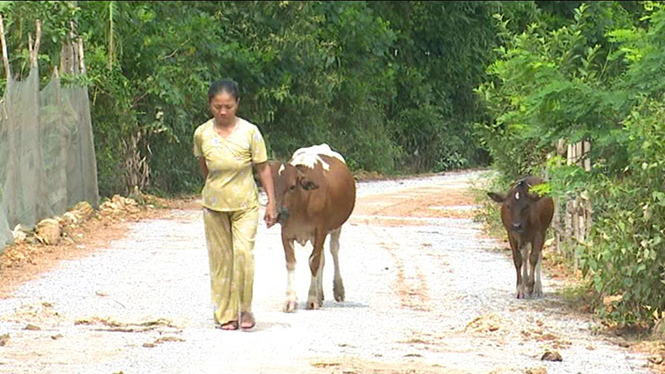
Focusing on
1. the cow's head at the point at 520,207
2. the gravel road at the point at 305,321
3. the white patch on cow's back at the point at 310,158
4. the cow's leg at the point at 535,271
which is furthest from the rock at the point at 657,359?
the white patch on cow's back at the point at 310,158

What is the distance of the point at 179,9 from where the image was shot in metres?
32.8

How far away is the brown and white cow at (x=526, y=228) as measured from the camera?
15.0 metres

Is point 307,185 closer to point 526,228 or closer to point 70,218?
point 526,228

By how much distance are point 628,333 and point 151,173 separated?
61.0ft

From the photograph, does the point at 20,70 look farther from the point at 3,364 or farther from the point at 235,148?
the point at 3,364

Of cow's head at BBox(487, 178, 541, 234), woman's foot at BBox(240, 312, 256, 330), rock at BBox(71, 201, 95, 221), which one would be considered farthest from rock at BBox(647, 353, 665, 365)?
rock at BBox(71, 201, 95, 221)

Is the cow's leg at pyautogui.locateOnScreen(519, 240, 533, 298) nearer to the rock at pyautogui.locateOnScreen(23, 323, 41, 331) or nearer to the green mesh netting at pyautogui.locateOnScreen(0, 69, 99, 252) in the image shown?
the rock at pyautogui.locateOnScreen(23, 323, 41, 331)

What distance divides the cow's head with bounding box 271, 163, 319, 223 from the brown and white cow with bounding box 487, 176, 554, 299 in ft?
7.68

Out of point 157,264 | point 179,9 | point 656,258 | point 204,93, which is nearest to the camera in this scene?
point 656,258

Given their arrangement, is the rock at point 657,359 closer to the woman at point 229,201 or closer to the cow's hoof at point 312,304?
the woman at point 229,201

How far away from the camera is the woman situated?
12219 mm

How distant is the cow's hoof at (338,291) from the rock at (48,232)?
6228 millimetres

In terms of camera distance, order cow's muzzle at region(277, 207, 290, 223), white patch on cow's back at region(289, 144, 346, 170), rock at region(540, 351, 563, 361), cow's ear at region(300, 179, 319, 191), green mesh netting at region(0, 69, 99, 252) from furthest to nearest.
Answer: green mesh netting at region(0, 69, 99, 252) < white patch on cow's back at region(289, 144, 346, 170) < cow's ear at region(300, 179, 319, 191) < cow's muzzle at region(277, 207, 290, 223) < rock at region(540, 351, 563, 361)

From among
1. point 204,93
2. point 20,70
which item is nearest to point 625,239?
point 20,70
